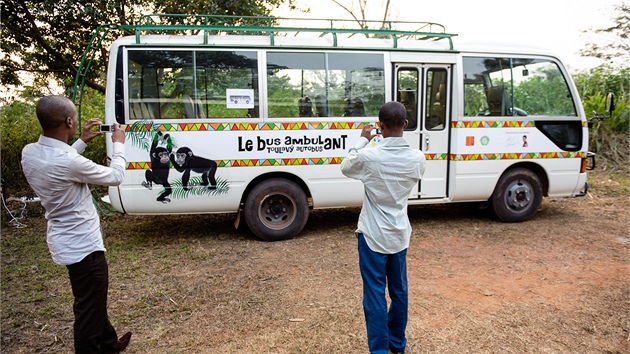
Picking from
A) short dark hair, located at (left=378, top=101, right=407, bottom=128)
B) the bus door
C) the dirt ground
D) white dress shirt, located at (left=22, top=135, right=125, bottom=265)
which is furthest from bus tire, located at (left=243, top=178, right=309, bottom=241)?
short dark hair, located at (left=378, top=101, right=407, bottom=128)

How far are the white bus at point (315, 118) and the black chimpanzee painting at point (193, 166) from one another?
2 cm

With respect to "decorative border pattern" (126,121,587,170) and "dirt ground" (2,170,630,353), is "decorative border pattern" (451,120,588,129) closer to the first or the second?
"decorative border pattern" (126,121,587,170)

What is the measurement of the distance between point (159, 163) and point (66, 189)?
8.63 ft

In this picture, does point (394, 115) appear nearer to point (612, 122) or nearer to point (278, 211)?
point (278, 211)

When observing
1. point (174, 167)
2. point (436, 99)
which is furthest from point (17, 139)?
point (436, 99)

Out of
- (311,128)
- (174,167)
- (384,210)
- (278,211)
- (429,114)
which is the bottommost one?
(278,211)

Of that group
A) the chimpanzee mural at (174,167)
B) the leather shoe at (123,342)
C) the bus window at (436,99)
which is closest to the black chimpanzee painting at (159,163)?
the chimpanzee mural at (174,167)

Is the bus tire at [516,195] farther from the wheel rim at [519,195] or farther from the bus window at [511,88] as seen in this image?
the bus window at [511,88]

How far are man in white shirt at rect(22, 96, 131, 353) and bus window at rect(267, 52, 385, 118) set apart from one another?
9.43ft

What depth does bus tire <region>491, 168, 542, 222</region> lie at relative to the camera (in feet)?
20.5

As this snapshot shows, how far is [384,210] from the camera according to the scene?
2.73 m

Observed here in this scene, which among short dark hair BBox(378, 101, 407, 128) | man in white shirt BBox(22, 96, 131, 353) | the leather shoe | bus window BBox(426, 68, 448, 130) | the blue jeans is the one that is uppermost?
bus window BBox(426, 68, 448, 130)

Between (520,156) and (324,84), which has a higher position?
(324,84)

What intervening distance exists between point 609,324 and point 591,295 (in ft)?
1.80
